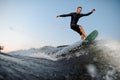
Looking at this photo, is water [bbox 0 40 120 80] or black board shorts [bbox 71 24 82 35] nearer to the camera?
water [bbox 0 40 120 80]

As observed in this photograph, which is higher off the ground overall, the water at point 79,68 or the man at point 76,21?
the man at point 76,21

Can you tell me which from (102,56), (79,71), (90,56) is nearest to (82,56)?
(90,56)

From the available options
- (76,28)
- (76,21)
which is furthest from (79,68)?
(76,21)

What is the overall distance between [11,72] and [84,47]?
623 cm

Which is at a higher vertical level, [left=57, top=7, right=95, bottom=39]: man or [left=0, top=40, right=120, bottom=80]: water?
[left=57, top=7, right=95, bottom=39]: man

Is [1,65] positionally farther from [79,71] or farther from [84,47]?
[84,47]

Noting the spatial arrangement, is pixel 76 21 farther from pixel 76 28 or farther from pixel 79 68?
pixel 79 68

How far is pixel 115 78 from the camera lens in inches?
289

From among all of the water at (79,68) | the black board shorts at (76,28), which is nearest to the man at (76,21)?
the black board shorts at (76,28)

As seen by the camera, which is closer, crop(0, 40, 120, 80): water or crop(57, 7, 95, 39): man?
crop(0, 40, 120, 80): water

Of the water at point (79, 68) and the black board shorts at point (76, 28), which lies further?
the black board shorts at point (76, 28)

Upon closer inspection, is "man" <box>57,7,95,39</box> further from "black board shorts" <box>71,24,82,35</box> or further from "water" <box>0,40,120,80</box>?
"water" <box>0,40,120,80</box>

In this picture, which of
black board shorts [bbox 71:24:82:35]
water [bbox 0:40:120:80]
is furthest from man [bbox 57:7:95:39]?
water [bbox 0:40:120:80]

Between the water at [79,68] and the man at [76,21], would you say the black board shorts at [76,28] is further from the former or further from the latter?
the water at [79,68]
